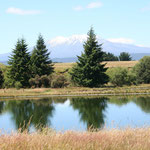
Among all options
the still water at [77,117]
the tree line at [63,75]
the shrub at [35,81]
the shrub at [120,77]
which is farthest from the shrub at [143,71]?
the still water at [77,117]

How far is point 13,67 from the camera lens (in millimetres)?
50875

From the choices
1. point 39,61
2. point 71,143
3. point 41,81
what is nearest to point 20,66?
point 39,61

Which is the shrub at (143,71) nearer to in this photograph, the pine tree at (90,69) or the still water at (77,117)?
the pine tree at (90,69)

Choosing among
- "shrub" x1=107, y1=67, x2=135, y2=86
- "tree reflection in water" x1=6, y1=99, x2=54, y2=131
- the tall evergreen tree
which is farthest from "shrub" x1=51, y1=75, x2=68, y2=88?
"tree reflection in water" x1=6, y1=99, x2=54, y2=131

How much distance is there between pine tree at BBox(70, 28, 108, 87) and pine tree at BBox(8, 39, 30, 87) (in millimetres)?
9199

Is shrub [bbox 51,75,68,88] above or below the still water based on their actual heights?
above

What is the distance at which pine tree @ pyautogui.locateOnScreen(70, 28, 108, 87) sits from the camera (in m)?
49.4

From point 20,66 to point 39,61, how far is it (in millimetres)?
4494

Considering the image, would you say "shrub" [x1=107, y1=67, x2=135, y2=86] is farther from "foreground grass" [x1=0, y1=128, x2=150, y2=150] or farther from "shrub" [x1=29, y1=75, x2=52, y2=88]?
"foreground grass" [x1=0, y1=128, x2=150, y2=150]

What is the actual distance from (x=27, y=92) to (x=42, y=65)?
10.5 meters

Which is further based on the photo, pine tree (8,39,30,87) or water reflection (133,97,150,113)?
pine tree (8,39,30,87)

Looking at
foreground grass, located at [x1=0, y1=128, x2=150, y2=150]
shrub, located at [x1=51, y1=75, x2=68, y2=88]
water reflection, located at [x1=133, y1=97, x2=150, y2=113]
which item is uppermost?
foreground grass, located at [x1=0, y1=128, x2=150, y2=150]

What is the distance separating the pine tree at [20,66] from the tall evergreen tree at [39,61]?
1.26m

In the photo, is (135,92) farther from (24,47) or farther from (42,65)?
(24,47)
